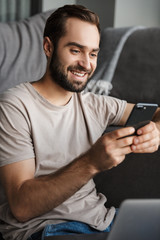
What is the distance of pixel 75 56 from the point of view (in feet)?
4.05

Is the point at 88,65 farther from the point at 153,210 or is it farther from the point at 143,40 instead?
the point at 143,40

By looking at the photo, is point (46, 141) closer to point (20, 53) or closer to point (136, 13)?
point (20, 53)

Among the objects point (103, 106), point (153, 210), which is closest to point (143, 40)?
point (103, 106)

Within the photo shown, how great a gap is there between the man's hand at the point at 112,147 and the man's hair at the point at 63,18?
47 centimetres

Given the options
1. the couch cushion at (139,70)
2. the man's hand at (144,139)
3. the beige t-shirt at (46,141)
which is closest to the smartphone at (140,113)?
the man's hand at (144,139)

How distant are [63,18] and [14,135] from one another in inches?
16.9

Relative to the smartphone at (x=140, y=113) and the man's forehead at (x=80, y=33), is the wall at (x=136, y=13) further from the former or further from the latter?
the smartphone at (x=140, y=113)

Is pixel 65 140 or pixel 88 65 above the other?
pixel 88 65

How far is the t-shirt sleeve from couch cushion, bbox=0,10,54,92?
0.59 metres

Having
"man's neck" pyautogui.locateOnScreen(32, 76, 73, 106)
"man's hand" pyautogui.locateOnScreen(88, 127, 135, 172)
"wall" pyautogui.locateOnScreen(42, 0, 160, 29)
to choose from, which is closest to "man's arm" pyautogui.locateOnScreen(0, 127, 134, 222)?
"man's hand" pyautogui.locateOnScreen(88, 127, 135, 172)

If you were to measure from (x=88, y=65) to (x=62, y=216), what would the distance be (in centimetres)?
47

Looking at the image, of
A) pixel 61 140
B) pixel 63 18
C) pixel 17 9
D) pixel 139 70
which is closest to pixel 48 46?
pixel 63 18

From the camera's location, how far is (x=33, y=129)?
1.13 metres

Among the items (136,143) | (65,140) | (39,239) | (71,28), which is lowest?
(39,239)
